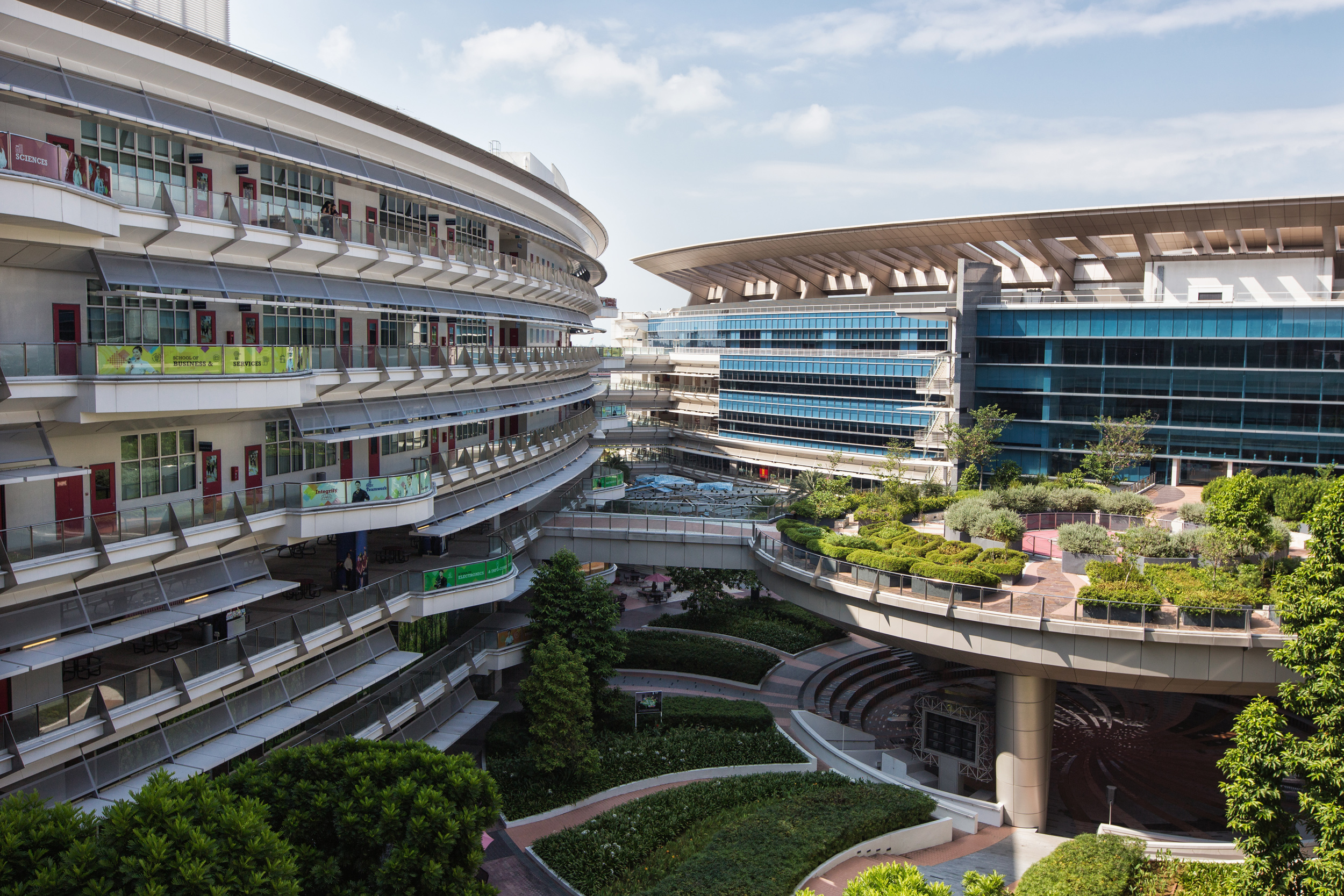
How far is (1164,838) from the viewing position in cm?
2733

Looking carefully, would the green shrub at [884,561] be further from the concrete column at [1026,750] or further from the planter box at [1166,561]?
the planter box at [1166,561]

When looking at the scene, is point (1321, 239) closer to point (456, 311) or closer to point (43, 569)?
point (456, 311)

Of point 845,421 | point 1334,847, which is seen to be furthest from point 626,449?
point 1334,847

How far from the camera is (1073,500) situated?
40750 mm

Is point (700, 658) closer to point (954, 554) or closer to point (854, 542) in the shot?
point (854, 542)

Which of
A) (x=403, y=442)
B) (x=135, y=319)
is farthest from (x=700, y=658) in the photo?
(x=135, y=319)

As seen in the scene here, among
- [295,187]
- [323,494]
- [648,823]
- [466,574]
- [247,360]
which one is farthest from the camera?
[466,574]

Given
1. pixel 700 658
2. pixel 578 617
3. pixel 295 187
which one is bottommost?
pixel 700 658

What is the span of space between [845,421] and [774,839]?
52038mm

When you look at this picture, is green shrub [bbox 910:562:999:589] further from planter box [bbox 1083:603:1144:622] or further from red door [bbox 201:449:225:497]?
red door [bbox 201:449:225:497]

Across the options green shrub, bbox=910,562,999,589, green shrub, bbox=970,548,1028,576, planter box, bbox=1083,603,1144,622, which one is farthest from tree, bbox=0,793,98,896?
green shrub, bbox=970,548,1028,576

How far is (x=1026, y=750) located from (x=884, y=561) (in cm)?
733

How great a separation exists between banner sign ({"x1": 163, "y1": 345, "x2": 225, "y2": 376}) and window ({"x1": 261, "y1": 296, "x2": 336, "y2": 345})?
4065 mm

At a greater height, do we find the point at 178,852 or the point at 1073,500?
the point at 1073,500
